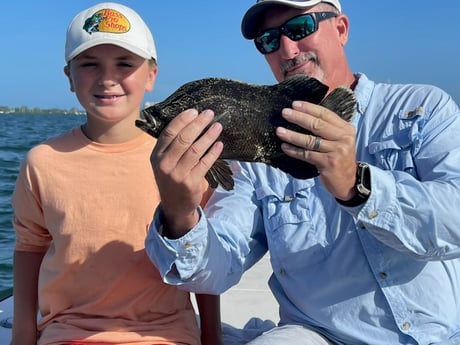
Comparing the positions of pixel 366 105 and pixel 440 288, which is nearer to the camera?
pixel 440 288

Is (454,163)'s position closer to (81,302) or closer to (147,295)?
(147,295)

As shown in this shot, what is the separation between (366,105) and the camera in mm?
3033

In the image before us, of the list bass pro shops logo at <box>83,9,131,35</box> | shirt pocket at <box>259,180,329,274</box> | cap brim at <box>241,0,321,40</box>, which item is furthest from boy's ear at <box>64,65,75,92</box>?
shirt pocket at <box>259,180,329,274</box>

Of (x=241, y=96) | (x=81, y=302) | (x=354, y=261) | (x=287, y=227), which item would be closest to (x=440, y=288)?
(x=354, y=261)

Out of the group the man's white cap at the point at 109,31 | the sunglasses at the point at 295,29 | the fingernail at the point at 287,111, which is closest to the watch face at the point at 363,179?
the fingernail at the point at 287,111

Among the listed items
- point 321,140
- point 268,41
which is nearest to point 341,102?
point 321,140

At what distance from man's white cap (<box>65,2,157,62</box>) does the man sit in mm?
591

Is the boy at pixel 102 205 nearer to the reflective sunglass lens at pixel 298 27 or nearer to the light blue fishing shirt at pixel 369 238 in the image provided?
the light blue fishing shirt at pixel 369 238

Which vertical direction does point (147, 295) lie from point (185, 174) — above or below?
below

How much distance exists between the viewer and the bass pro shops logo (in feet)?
9.41

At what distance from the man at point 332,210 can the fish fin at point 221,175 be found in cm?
8

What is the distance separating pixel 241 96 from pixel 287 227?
923 mm

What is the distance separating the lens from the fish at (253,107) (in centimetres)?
228

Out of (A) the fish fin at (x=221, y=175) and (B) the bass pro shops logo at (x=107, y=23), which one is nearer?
(A) the fish fin at (x=221, y=175)
